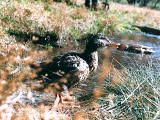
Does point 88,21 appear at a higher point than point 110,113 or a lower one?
higher

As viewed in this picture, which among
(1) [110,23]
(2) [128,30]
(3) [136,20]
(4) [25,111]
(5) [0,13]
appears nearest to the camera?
Result: (4) [25,111]

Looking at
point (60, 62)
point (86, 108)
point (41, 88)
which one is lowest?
point (86, 108)

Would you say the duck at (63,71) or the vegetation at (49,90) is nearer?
the vegetation at (49,90)

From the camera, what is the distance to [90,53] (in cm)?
492

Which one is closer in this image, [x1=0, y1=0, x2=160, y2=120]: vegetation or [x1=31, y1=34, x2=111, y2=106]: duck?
[x1=0, y1=0, x2=160, y2=120]: vegetation

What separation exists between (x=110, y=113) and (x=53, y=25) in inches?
196

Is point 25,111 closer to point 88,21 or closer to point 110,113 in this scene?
point 110,113

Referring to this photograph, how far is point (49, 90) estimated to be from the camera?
437 cm

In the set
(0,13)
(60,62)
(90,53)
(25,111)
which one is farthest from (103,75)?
(0,13)

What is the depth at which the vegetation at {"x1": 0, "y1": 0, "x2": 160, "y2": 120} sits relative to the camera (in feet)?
9.92

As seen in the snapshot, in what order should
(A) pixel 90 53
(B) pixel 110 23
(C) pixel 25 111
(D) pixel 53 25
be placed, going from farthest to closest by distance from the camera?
(B) pixel 110 23 < (D) pixel 53 25 < (A) pixel 90 53 < (C) pixel 25 111

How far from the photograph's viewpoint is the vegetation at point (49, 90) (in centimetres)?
302

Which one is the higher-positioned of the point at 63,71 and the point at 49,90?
the point at 63,71

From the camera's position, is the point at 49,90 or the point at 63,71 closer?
the point at 63,71
